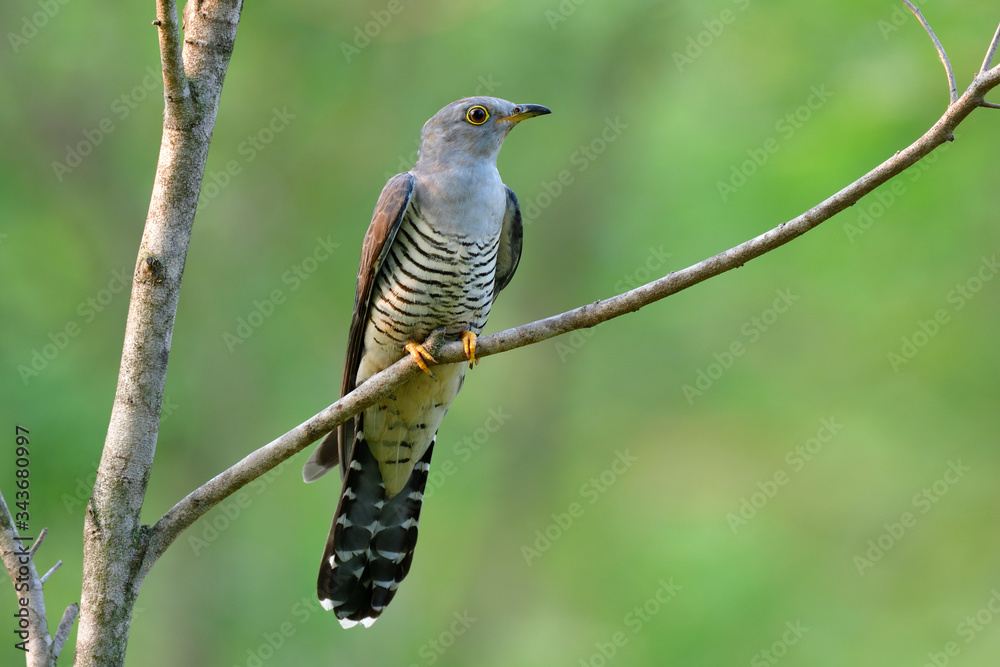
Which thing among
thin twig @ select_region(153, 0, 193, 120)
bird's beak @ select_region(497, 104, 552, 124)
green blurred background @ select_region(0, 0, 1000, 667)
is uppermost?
thin twig @ select_region(153, 0, 193, 120)

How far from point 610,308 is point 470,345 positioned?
758mm

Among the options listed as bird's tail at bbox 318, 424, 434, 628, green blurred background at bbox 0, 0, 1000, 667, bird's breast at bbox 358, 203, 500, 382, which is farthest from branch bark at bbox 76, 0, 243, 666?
green blurred background at bbox 0, 0, 1000, 667

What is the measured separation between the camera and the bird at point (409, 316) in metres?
3.35

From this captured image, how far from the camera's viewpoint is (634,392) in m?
8.48

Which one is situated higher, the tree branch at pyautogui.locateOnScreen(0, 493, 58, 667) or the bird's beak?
the bird's beak

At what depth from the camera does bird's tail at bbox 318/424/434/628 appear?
3496 mm

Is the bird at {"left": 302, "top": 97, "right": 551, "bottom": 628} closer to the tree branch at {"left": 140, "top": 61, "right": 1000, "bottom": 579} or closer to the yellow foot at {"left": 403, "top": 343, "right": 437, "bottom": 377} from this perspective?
the yellow foot at {"left": 403, "top": 343, "right": 437, "bottom": 377}

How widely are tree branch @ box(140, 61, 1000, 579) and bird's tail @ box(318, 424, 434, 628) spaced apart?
1.40m

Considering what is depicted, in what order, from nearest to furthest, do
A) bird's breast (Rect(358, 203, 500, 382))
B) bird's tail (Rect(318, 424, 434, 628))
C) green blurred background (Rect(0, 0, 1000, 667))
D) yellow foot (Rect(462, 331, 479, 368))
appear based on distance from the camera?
yellow foot (Rect(462, 331, 479, 368)) → bird's breast (Rect(358, 203, 500, 382)) → bird's tail (Rect(318, 424, 434, 628)) → green blurred background (Rect(0, 0, 1000, 667))

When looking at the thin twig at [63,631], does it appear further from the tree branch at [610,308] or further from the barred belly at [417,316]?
the barred belly at [417,316]

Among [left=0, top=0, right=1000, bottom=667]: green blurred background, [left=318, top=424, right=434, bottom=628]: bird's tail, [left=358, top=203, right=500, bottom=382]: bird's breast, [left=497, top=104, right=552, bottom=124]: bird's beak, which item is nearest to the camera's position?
[left=358, top=203, right=500, bottom=382]: bird's breast

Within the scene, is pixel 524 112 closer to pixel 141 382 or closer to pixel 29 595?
pixel 141 382

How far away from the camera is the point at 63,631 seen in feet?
6.69

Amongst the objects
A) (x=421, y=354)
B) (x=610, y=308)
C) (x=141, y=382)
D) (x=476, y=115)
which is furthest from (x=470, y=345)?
(x=476, y=115)
